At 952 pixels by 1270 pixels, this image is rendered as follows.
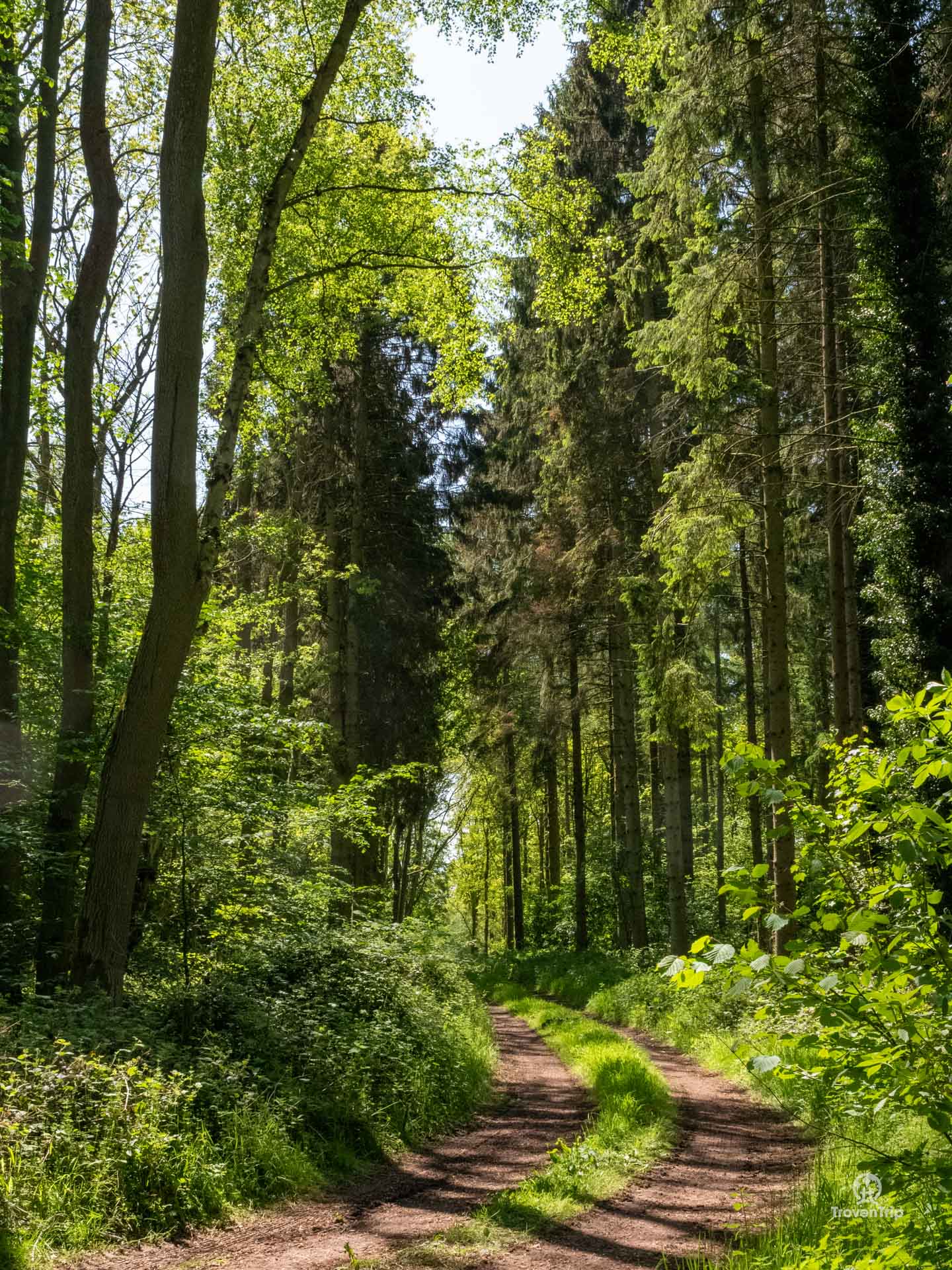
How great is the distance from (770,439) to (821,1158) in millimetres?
8540

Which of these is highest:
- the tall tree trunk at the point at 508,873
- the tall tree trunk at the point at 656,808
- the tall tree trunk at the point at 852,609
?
the tall tree trunk at the point at 852,609

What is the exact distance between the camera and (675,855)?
49.9 feet

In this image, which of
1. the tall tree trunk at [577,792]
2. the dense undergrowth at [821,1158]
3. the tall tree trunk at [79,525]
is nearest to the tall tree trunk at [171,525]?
the tall tree trunk at [79,525]

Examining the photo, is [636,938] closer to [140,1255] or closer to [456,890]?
[140,1255]

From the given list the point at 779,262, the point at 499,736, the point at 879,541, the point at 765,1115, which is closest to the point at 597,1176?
the point at 765,1115

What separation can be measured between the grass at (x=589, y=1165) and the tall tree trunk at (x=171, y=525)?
141 inches

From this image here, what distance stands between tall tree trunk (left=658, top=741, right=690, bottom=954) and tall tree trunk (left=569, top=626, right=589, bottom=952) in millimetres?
4669

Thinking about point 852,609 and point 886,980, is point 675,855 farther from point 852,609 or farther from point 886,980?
point 886,980

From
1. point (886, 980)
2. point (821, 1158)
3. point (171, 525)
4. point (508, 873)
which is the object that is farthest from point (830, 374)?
point (508, 873)

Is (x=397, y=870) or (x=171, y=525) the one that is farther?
(x=397, y=870)

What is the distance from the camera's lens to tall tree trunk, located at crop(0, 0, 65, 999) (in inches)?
368

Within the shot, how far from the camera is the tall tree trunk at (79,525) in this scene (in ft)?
28.7

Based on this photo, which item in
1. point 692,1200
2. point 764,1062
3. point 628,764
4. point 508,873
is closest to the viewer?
point 764,1062

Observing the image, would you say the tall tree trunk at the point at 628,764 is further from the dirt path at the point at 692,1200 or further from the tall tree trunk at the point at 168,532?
the tall tree trunk at the point at 168,532
